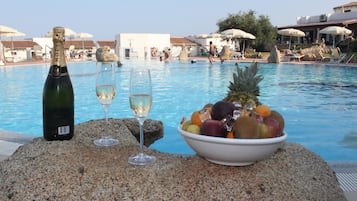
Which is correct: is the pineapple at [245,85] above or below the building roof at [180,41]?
below

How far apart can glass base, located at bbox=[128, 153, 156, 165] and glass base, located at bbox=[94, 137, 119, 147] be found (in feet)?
0.85

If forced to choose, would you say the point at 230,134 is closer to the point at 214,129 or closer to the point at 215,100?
the point at 214,129

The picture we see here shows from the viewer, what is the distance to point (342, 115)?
754cm

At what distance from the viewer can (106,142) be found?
1830 mm

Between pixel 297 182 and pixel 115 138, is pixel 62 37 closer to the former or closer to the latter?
pixel 115 138

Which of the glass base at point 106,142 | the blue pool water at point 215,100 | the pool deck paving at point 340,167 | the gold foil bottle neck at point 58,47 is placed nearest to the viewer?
the gold foil bottle neck at point 58,47

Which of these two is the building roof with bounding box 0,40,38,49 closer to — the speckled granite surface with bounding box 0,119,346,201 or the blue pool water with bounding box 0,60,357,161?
the blue pool water with bounding box 0,60,357,161

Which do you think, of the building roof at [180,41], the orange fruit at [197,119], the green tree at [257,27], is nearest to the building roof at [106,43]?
the building roof at [180,41]

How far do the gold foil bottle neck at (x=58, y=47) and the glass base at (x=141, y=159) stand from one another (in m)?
0.56

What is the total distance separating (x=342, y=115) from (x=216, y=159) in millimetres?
7024

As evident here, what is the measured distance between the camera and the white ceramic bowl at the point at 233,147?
1201mm

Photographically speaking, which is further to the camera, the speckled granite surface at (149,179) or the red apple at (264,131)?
the speckled granite surface at (149,179)

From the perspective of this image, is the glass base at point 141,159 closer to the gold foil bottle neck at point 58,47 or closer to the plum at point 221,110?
the plum at point 221,110

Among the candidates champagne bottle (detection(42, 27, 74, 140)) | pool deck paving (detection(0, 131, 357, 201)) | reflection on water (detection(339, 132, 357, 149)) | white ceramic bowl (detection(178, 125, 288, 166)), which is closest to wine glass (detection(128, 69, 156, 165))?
white ceramic bowl (detection(178, 125, 288, 166))
